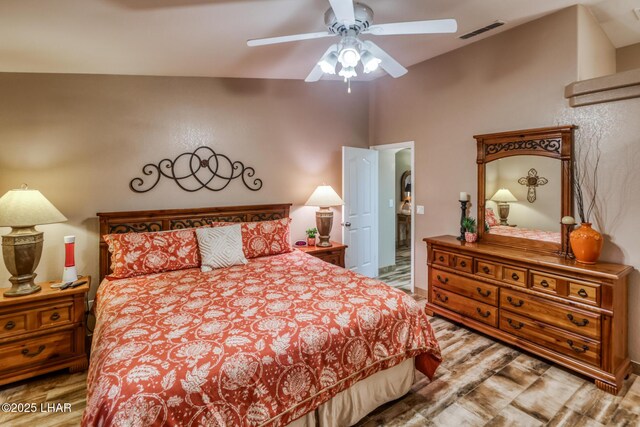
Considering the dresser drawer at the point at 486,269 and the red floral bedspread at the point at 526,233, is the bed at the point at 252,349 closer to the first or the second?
the dresser drawer at the point at 486,269

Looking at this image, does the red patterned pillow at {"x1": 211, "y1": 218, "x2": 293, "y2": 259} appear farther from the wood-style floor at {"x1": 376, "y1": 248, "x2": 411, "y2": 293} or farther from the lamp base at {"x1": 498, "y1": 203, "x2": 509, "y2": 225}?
the lamp base at {"x1": 498, "y1": 203, "x2": 509, "y2": 225}

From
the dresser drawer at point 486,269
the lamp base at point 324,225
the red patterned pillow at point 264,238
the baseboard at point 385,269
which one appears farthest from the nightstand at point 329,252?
the dresser drawer at point 486,269

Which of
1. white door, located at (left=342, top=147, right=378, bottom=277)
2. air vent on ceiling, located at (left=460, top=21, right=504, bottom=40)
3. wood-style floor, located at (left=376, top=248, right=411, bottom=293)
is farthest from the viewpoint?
wood-style floor, located at (left=376, top=248, right=411, bottom=293)

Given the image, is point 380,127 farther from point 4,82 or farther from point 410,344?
point 4,82

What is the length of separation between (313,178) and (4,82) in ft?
10.7

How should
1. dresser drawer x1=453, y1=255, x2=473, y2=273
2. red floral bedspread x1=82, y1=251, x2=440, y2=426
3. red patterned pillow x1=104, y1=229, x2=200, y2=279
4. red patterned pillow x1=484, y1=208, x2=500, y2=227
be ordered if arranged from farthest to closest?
red patterned pillow x1=484, y1=208, x2=500, y2=227 < dresser drawer x1=453, y1=255, x2=473, y2=273 < red patterned pillow x1=104, y1=229, x2=200, y2=279 < red floral bedspread x1=82, y1=251, x2=440, y2=426

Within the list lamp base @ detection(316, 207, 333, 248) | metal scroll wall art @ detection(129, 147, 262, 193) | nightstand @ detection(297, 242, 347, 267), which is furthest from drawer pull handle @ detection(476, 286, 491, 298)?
metal scroll wall art @ detection(129, 147, 262, 193)

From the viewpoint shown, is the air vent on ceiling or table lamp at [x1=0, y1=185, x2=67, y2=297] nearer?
table lamp at [x1=0, y1=185, x2=67, y2=297]

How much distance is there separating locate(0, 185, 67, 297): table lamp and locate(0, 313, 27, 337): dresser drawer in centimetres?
17

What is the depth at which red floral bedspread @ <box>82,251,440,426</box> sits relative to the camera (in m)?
1.41

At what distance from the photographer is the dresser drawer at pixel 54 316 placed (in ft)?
8.39

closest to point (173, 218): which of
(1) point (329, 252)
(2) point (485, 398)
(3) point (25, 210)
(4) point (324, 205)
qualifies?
(3) point (25, 210)

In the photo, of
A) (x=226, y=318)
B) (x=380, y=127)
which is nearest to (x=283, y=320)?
(x=226, y=318)

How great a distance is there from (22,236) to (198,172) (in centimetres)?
165
